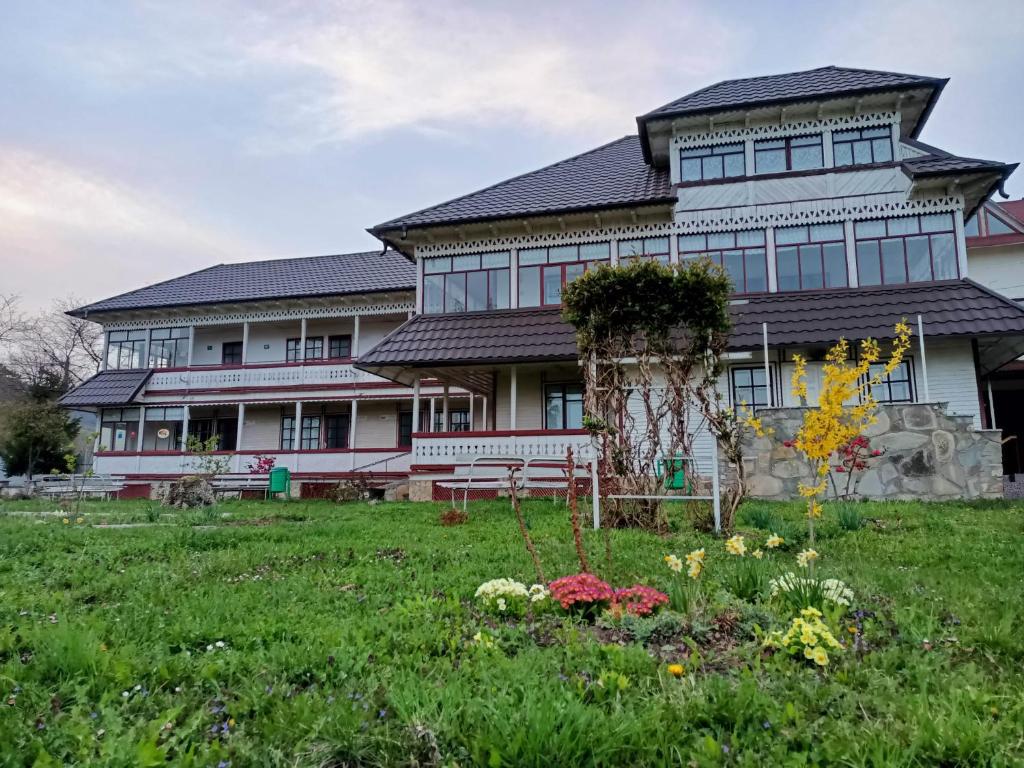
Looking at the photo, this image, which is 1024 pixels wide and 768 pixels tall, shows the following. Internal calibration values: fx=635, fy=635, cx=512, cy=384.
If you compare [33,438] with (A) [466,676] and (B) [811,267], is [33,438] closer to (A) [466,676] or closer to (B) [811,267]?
(B) [811,267]

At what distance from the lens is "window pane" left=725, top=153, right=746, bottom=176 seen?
1794 centimetres

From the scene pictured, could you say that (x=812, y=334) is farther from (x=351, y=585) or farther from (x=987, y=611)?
(x=351, y=585)

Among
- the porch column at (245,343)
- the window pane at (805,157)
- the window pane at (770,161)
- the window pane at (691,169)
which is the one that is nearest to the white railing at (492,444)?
the window pane at (691,169)

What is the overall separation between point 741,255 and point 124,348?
2558 cm

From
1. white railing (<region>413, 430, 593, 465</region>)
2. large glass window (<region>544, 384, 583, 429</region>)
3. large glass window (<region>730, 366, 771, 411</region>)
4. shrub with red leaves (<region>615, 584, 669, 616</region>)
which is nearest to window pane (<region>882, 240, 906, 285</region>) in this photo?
large glass window (<region>730, 366, 771, 411</region>)

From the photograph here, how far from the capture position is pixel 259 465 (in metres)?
22.4

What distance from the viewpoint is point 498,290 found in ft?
63.0

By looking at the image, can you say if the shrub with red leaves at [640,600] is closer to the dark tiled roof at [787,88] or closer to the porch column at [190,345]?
the dark tiled roof at [787,88]

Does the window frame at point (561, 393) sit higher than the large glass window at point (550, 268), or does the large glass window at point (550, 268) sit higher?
the large glass window at point (550, 268)

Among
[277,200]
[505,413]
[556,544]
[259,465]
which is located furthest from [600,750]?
[259,465]

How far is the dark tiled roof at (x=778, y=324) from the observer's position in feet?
48.9

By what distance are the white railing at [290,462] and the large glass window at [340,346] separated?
5.49 meters

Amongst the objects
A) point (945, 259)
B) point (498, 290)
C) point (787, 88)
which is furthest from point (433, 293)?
point (945, 259)

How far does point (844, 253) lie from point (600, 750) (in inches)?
690
